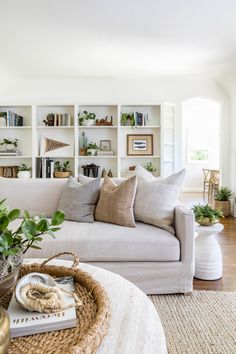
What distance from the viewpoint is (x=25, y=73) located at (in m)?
5.05

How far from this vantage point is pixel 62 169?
5.28m

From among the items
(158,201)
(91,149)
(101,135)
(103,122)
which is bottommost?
(158,201)

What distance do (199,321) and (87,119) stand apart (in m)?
3.92

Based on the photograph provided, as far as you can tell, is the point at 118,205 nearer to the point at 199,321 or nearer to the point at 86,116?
the point at 199,321

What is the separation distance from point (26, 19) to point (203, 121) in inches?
278

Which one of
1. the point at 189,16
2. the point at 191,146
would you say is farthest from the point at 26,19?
the point at 191,146

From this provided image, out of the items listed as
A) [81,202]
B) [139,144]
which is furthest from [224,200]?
[81,202]

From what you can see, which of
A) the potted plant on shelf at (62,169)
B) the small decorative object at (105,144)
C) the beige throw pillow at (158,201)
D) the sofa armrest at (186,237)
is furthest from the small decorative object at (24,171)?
the sofa armrest at (186,237)

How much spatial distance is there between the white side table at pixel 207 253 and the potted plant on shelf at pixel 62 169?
10.1ft

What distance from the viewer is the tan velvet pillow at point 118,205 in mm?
2488

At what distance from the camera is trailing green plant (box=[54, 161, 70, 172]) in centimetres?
527

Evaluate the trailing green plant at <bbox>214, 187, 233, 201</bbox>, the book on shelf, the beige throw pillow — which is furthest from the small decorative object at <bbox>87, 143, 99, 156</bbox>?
the book on shelf

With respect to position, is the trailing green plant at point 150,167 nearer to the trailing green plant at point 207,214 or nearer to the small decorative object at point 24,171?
the small decorative object at point 24,171

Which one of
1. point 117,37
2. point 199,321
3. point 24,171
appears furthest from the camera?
point 24,171
